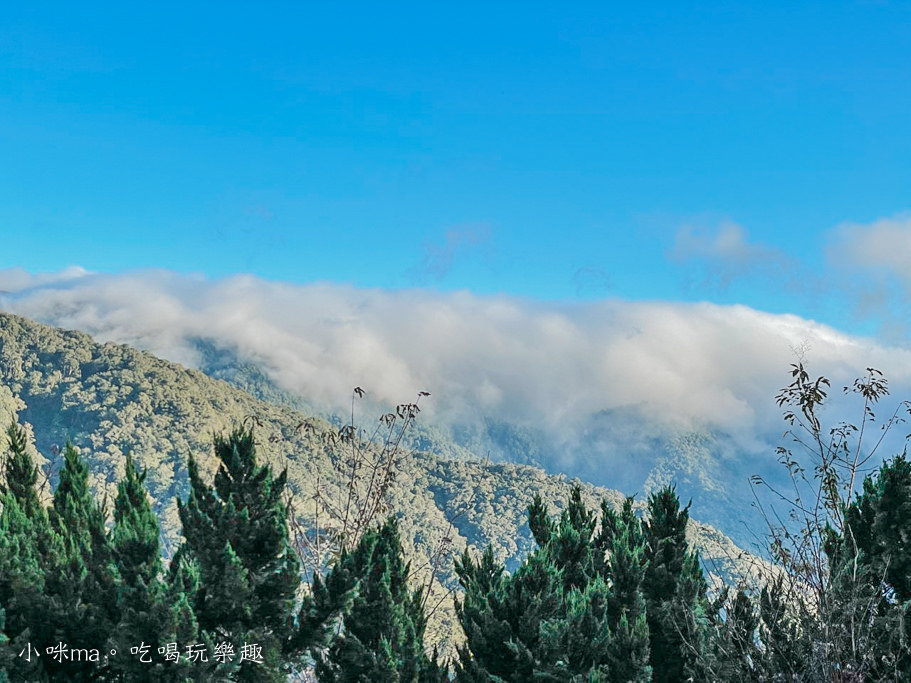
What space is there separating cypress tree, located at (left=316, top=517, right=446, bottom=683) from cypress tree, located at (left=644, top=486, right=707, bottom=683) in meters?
3.88

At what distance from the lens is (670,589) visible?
12.9 m

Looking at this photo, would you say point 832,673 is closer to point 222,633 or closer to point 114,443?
point 222,633

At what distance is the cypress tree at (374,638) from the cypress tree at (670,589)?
3881 mm

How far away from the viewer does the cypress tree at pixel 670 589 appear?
461 inches

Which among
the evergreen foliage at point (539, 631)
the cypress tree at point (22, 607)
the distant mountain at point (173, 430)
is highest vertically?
the distant mountain at point (173, 430)

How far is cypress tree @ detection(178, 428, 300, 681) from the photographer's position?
361 inches

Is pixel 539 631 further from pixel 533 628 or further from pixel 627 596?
pixel 627 596

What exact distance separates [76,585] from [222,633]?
1.83 meters

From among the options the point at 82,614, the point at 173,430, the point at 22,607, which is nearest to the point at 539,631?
the point at 82,614

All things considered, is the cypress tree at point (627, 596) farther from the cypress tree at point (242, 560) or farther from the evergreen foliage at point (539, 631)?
the cypress tree at point (242, 560)

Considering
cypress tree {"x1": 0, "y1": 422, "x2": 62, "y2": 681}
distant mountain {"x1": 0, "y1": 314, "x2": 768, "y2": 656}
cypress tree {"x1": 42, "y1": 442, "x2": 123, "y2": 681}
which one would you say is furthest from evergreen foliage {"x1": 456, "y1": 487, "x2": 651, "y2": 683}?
distant mountain {"x1": 0, "y1": 314, "x2": 768, "y2": 656}

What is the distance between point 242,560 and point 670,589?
7.38 m

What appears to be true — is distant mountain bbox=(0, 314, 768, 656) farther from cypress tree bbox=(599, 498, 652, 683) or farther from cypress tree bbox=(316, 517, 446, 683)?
cypress tree bbox=(316, 517, 446, 683)

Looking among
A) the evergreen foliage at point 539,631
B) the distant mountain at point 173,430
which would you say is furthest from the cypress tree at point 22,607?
the distant mountain at point 173,430
